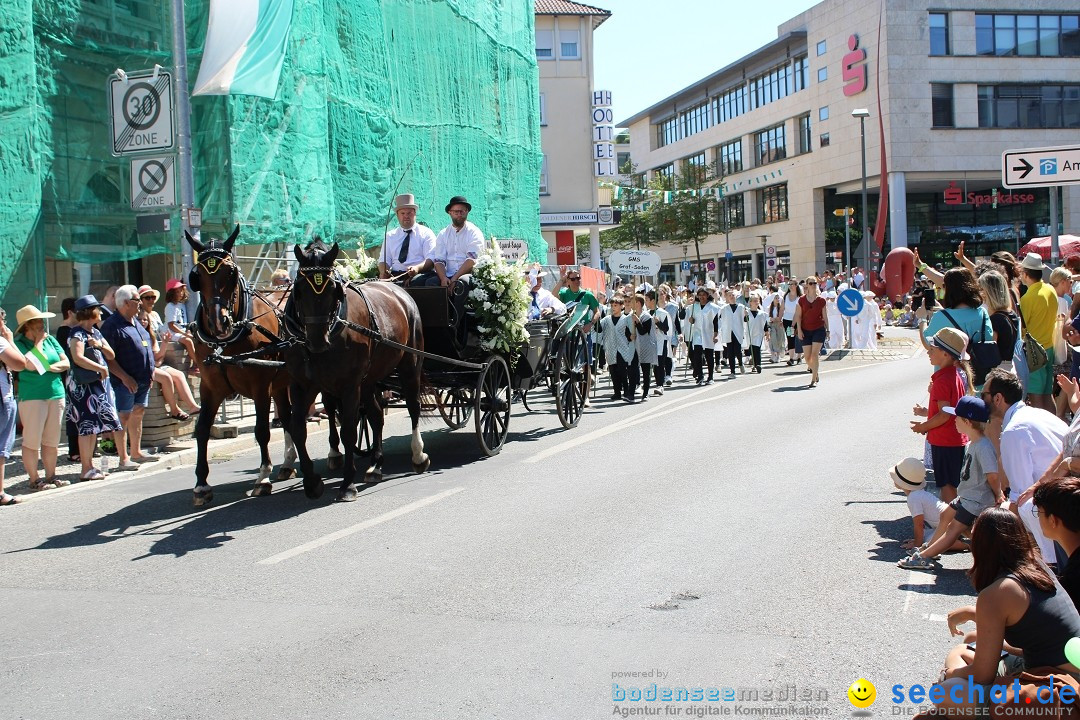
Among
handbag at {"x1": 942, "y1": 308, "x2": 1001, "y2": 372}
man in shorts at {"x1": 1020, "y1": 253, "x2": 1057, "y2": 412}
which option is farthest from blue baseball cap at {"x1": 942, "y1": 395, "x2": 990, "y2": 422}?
man in shorts at {"x1": 1020, "y1": 253, "x2": 1057, "y2": 412}

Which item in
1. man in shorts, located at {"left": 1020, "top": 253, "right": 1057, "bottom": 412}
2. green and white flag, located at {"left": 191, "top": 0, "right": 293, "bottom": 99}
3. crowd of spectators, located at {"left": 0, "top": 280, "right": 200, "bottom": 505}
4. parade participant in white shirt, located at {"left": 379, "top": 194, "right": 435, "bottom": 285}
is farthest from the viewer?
green and white flag, located at {"left": 191, "top": 0, "right": 293, "bottom": 99}

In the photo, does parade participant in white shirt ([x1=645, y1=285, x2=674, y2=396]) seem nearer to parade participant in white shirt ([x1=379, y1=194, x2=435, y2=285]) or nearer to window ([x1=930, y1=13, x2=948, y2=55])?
parade participant in white shirt ([x1=379, y1=194, x2=435, y2=285])

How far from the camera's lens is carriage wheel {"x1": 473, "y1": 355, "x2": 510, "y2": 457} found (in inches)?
451

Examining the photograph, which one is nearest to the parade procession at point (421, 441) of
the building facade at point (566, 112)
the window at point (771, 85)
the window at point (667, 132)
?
the building facade at point (566, 112)

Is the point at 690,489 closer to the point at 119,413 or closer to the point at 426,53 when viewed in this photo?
the point at 119,413

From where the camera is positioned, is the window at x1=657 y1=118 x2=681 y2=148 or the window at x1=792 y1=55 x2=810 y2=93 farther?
the window at x1=657 y1=118 x2=681 y2=148

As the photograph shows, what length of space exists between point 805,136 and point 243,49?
51329mm

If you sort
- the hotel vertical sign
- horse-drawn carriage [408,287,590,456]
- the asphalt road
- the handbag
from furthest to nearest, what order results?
1. the hotel vertical sign
2. horse-drawn carriage [408,287,590,456]
3. the handbag
4. the asphalt road

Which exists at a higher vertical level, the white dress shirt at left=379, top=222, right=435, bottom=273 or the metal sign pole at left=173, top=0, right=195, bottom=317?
the metal sign pole at left=173, top=0, right=195, bottom=317

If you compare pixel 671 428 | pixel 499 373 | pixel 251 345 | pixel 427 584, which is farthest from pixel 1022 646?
pixel 671 428

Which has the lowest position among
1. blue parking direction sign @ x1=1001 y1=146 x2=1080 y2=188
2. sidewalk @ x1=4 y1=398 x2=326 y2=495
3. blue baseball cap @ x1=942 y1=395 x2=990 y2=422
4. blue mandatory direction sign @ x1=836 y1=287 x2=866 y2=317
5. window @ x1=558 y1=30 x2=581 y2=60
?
sidewalk @ x1=4 y1=398 x2=326 y2=495

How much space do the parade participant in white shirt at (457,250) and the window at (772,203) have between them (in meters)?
57.6

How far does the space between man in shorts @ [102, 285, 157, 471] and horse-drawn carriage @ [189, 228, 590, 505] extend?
7.46ft

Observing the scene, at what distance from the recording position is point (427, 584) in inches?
262
